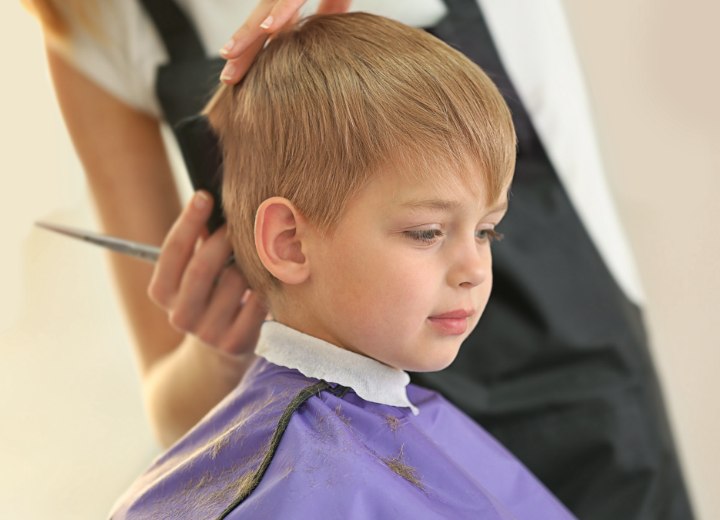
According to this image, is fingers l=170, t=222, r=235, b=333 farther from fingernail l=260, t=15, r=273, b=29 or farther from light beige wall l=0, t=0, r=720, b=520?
fingernail l=260, t=15, r=273, b=29

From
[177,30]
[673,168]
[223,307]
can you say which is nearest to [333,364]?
[223,307]

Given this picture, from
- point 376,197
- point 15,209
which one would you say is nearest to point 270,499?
point 376,197

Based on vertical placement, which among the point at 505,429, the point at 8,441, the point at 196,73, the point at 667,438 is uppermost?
the point at 196,73

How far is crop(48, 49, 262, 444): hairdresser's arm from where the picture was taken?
1.03 m

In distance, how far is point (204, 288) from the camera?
96 centimetres

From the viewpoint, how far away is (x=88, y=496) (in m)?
0.89

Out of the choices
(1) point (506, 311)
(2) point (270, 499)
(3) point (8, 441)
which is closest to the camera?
(2) point (270, 499)

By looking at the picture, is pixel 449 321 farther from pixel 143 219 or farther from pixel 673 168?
pixel 673 168

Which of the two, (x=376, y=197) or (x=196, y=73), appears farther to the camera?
(x=196, y=73)

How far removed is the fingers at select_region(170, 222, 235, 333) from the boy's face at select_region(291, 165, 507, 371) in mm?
164

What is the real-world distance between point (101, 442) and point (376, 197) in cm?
39

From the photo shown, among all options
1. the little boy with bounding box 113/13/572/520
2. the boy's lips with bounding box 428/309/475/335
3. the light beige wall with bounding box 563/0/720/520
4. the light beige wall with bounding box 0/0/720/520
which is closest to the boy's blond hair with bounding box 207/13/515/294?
the little boy with bounding box 113/13/572/520

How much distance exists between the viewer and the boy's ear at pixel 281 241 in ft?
2.59

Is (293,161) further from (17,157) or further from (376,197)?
(17,157)
